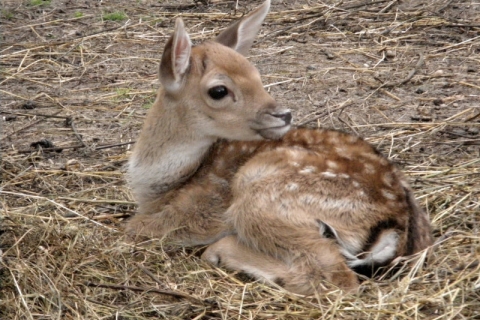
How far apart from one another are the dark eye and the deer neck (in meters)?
0.21

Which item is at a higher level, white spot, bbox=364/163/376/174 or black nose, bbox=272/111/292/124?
black nose, bbox=272/111/292/124

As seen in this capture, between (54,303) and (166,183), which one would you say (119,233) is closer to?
(166,183)

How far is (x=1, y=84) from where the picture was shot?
853 cm

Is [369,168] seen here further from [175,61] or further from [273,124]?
[175,61]

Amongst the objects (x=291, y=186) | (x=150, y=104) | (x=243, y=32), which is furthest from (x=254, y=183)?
(x=150, y=104)

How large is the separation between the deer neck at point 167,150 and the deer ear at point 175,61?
0.15m

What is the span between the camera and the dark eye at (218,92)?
560 cm

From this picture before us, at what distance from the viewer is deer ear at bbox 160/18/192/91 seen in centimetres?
551

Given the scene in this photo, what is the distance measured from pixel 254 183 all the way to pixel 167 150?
728mm

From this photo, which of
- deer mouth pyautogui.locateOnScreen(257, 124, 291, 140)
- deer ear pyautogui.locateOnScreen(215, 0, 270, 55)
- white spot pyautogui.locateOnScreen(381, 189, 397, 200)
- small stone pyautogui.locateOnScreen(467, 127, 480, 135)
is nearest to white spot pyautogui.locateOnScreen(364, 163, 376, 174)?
white spot pyautogui.locateOnScreen(381, 189, 397, 200)

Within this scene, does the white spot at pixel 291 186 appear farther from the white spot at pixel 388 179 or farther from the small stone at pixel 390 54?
the small stone at pixel 390 54

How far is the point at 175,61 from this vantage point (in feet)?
18.4

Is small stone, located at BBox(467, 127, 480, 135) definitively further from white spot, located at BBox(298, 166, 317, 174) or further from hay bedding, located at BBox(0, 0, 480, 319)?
white spot, located at BBox(298, 166, 317, 174)

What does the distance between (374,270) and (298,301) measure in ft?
1.42
